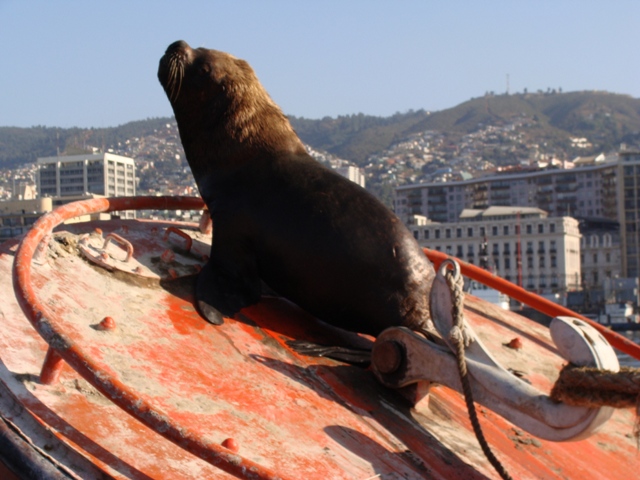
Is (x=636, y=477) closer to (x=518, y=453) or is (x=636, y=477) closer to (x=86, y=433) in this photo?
(x=518, y=453)

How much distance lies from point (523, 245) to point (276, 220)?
118764mm

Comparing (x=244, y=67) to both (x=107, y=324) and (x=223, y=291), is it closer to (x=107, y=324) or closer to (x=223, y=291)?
(x=223, y=291)

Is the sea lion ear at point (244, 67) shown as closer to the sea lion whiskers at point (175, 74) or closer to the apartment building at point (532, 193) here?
the sea lion whiskers at point (175, 74)

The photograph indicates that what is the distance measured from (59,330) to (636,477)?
3997mm

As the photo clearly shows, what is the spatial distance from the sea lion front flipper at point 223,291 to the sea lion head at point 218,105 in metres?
0.86

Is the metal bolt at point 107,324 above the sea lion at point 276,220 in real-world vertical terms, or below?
below

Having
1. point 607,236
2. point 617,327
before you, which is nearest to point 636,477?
point 617,327

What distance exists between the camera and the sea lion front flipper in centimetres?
670

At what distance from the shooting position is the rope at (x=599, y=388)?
16.1 feet

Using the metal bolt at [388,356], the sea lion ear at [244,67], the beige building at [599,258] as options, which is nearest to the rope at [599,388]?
the metal bolt at [388,356]

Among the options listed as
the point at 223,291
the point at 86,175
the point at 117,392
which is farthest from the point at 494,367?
the point at 86,175

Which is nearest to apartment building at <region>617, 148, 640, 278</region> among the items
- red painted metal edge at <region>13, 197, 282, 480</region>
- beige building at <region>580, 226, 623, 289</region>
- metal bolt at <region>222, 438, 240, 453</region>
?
beige building at <region>580, 226, 623, 289</region>

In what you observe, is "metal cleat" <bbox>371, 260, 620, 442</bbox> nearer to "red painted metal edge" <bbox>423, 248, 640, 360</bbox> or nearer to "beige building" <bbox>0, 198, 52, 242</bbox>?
"red painted metal edge" <bbox>423, 248, 640, 360</bbox>

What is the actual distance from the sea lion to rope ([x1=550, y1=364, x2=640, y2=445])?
1.36 metres
